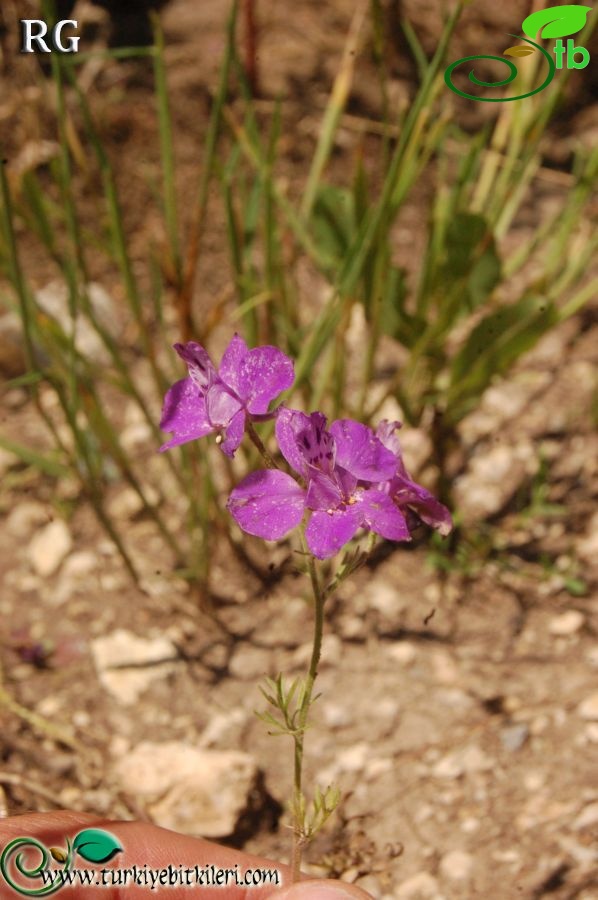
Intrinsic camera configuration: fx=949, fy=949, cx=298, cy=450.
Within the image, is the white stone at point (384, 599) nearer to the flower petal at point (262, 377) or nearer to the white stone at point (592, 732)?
the white stone at point (592, 732)

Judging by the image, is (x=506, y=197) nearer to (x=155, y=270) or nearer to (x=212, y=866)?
(x=155, y=270)

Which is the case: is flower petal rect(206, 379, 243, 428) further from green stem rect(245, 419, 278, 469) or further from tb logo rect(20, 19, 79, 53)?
tb logo rect(20, 19, 79, 53)

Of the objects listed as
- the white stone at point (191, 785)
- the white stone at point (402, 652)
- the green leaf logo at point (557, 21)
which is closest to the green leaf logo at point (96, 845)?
the white stone at point (191, 785)

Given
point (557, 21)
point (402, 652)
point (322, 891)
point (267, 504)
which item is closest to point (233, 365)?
point (267, 504)

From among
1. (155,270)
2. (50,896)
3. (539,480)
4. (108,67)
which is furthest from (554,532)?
(108,67)

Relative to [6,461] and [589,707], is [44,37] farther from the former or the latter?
[589,707]

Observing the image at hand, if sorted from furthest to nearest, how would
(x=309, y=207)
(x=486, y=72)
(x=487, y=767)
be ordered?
1. (x=486, y=72)
2. (x=309, y=207)
3. (x=487, y=767)
